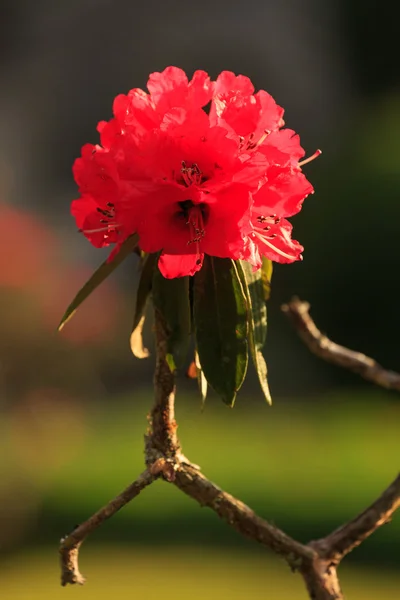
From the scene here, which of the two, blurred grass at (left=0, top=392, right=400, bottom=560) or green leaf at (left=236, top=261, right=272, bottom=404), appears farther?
blurred grass at (left=0, top=392, right=400, bottom=560)

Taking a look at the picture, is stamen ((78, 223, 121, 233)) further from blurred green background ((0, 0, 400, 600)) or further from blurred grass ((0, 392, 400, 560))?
blurred grass ((0, 392, 400, 560))

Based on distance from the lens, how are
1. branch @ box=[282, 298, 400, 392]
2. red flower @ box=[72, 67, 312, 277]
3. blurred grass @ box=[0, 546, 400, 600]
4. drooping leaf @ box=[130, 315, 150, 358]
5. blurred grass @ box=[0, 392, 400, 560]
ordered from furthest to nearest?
blurred grass @ box=[0, 392, 400, 560] → blurred grass @ box=[0, 546, 400, 600] → branch @ box=[282, 298, 400, 392] → drooping leaf @ box=[130, 315, 150, 358] → red flower @ box=[72, 67, 312, 277]

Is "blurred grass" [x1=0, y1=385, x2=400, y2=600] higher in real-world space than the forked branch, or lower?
lower

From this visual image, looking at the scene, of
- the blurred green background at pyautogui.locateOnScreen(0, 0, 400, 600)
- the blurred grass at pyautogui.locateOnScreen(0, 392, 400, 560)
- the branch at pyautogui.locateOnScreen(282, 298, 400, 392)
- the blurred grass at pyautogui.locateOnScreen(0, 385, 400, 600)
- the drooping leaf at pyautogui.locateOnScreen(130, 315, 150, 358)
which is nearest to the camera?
the drooping leaf at pyautogui.locateOnScreen(130, 315, 150, 358)

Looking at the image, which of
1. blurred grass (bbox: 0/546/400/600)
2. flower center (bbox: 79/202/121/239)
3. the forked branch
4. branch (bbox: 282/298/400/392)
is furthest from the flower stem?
blurred grass (bbox: 0/546/400/600)

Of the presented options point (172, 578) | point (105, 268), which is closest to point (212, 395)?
point (172, 578)

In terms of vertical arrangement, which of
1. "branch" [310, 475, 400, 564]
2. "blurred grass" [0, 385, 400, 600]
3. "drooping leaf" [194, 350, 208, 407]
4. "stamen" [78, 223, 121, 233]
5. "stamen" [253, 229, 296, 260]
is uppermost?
"stamen" [78, 223, 121, 233]
